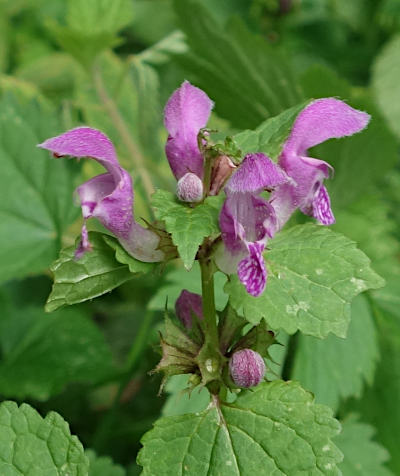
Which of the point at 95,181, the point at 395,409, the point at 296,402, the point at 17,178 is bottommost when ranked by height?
the point at 395,409

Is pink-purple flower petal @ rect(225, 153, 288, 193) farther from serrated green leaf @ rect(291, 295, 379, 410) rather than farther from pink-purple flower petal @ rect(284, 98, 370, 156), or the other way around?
serrated green leaf @ rect(291, 295, 379, 410)

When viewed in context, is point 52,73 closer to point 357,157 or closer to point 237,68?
point 237,68

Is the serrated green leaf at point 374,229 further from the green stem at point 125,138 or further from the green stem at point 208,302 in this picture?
the green stem at point 208,302

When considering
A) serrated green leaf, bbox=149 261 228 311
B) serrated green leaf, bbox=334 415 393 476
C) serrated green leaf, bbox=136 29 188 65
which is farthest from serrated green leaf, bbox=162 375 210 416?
serrated green leaf, bbox=136 29 188 65

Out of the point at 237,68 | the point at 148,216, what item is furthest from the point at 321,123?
the point at 148,216

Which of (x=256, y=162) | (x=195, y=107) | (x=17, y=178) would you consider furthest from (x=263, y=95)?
(x=256, y=162)

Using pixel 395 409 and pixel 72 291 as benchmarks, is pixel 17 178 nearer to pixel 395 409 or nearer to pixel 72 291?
pixel 72 291
